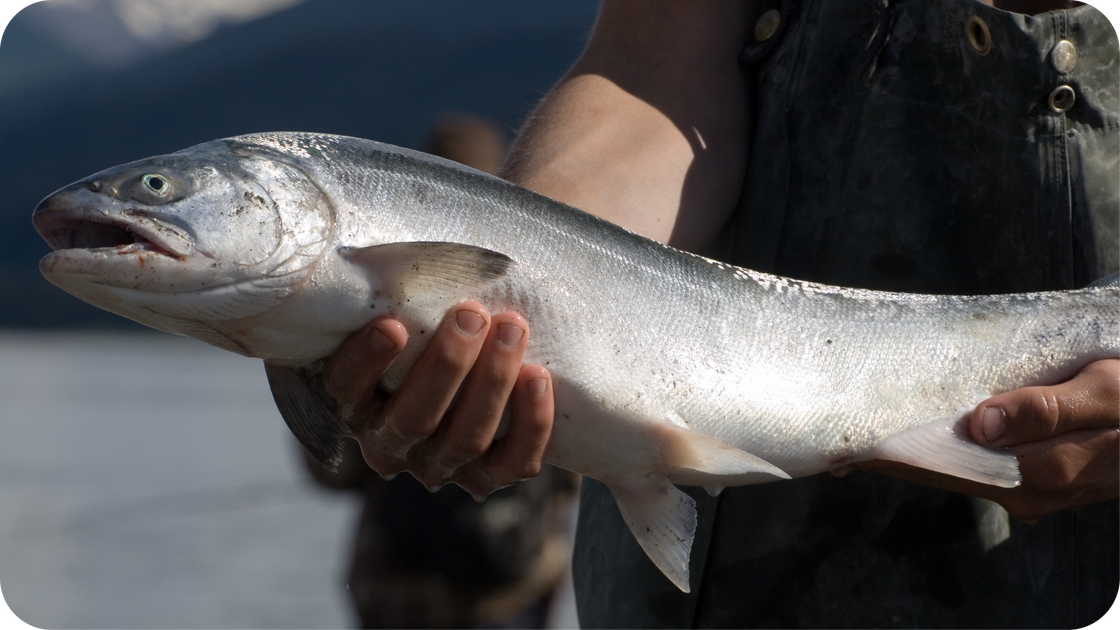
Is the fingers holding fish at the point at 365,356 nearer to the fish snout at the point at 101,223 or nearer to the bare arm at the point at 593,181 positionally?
the bare arm at the point at 593,181

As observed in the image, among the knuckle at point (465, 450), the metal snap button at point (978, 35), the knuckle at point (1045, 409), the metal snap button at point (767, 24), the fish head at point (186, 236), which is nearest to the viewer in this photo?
the fish head at point (186, 236)

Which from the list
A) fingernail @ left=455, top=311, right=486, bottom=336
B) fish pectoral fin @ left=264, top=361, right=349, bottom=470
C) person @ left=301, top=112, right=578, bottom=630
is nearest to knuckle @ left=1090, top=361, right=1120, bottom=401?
fingernail @ left=455, top=311, right=486, bottom=336

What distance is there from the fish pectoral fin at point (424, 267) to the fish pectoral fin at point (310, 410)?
0.31 metres

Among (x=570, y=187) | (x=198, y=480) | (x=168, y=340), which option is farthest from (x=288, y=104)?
(x=570, y=187)

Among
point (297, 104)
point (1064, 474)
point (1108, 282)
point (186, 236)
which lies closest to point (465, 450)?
point (186, 236)

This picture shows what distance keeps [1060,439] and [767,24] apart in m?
1.38

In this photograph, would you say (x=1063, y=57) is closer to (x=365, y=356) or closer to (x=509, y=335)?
(x=509, y=335)

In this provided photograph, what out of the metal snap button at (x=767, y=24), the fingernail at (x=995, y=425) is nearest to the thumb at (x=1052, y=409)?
the fingernail at (x=995, y=425)

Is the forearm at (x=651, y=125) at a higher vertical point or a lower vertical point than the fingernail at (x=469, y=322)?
higher

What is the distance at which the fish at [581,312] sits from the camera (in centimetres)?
199

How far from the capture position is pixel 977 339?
8.14 feet

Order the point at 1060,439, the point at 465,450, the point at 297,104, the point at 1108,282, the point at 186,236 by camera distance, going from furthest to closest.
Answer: the point at 297,104
the point at 1108,282
the point at 1060,439
the point at 465,450
the point at 186,236

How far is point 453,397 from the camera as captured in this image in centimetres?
216

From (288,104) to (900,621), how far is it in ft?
608
